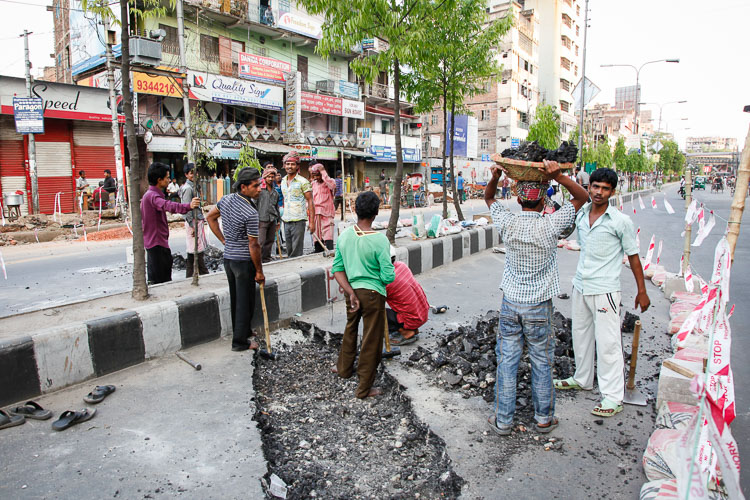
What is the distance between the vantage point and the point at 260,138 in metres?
27.9

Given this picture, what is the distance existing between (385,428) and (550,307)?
1.37 meters

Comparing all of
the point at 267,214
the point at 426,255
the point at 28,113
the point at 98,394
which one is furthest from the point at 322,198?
the point at 28,113

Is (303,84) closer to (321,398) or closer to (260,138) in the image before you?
(260,138)

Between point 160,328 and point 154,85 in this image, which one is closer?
point 160,328

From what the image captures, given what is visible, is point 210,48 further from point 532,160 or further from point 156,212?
point 532,160

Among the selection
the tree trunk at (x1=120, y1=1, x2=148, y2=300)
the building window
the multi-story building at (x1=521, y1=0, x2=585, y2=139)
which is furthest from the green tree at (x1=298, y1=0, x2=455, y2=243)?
the multi-story building at (x1=521, y1=0, x2=585, y2=139)

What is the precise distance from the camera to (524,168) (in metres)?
2.96

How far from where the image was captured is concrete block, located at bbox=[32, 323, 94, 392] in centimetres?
370

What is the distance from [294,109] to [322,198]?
76.1 feet

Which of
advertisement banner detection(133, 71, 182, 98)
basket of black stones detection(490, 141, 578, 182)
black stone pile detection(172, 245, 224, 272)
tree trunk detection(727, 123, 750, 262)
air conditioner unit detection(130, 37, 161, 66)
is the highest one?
advertisement banner detection(133, 71, 182, 98)

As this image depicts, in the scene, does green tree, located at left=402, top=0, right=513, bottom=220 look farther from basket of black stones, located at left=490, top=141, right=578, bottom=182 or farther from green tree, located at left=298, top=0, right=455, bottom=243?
basket of black stones, located at left=490, top=141, right=578, bottom=182

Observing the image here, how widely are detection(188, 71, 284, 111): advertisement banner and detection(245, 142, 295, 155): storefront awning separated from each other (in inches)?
84.0

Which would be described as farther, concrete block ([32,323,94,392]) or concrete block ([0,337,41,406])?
concrete block ([32,323,94,392])

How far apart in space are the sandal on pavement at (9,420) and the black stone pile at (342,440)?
4.96ft
